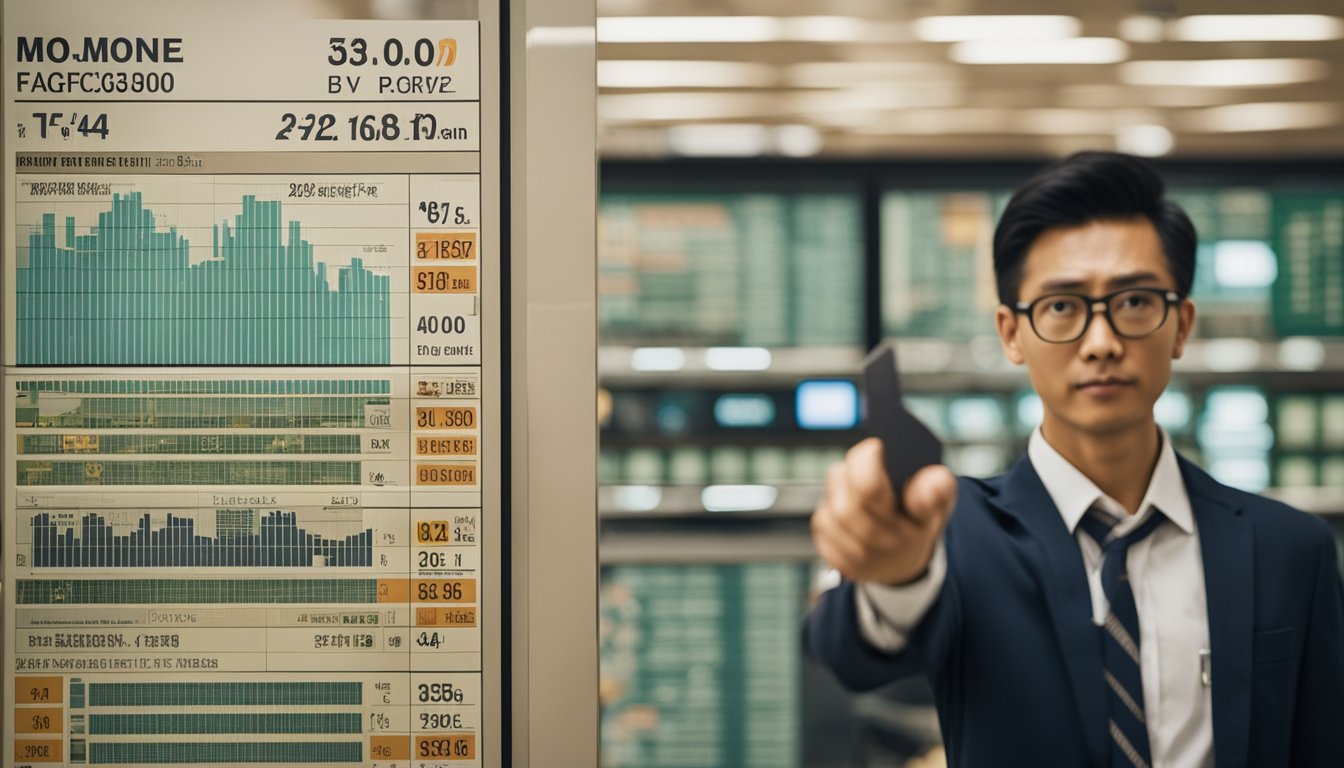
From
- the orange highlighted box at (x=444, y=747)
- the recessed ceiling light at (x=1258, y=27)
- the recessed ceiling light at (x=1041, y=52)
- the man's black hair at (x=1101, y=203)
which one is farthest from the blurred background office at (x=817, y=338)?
the orange highlighted box at (x=444, y=747)

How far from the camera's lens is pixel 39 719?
1.33m

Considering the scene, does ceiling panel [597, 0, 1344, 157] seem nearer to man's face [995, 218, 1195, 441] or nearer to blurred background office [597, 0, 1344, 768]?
blurred background office [597, 0, 1344, 768]

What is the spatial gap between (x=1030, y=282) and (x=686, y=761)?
2583 millimetres

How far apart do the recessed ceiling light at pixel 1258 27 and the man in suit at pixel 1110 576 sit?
1.40m

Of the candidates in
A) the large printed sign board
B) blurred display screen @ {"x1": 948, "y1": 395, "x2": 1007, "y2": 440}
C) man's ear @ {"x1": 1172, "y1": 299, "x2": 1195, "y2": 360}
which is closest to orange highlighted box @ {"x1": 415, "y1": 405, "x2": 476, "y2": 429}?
the large printed sign board

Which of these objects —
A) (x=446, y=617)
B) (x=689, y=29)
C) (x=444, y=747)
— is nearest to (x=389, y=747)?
(x=444, y=747)

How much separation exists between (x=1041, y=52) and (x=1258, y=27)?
1.65 feet

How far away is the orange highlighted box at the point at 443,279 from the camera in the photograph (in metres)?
1.32

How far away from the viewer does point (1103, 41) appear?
8.82 feet

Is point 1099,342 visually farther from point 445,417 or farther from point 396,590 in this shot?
point 396,590

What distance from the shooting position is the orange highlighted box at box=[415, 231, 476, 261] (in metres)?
1.32

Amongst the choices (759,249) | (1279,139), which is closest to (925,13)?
(759,249)

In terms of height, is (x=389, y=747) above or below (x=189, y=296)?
below

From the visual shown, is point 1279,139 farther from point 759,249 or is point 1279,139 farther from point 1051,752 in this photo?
point 1051,752
